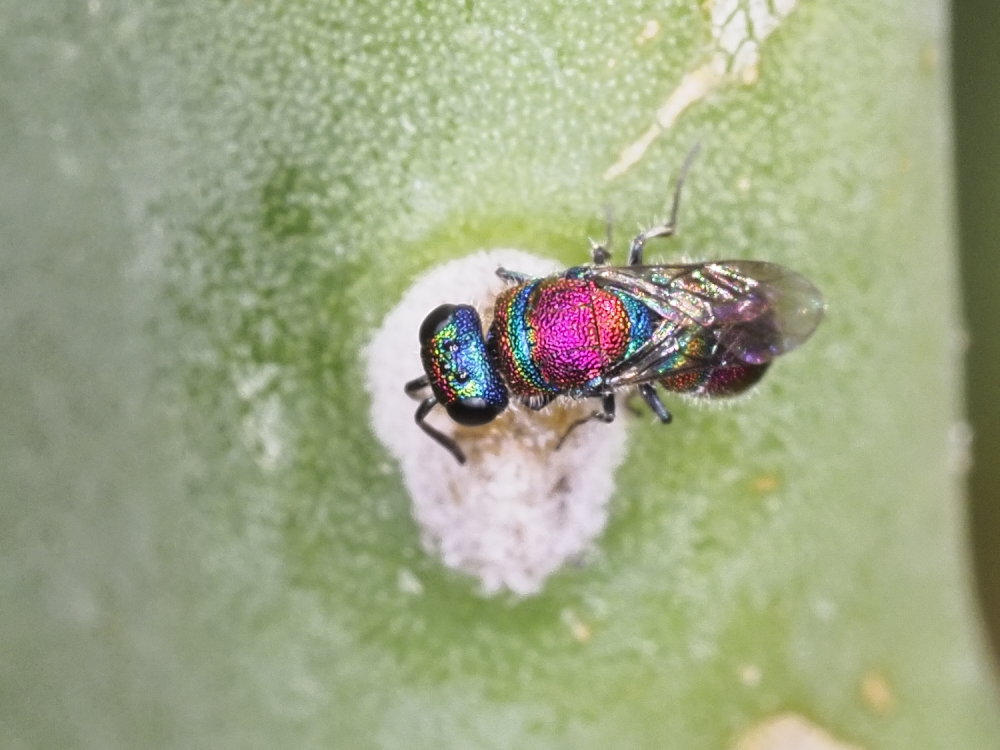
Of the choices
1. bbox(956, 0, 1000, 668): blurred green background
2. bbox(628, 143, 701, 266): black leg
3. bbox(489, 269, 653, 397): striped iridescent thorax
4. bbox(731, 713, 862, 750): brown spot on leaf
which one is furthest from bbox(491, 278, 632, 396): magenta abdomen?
bbox(956, 0, 1000, 668): blurred green background

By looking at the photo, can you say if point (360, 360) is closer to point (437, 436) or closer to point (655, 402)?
point (437, 436)

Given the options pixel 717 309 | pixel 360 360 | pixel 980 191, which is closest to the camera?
pixel 360 360

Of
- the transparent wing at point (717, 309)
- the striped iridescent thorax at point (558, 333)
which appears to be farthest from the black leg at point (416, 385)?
the transparent wing at point (717, 309)

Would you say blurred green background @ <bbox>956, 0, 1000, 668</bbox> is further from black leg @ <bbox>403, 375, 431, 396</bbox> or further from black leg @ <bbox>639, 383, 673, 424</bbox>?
black leg @ <bbox>403, 375, 431, 396</bbox>

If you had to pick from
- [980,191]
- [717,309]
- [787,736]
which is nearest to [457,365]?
[717,309]

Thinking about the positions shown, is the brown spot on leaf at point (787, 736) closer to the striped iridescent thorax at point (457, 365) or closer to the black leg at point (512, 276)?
the striped iridescent thorax at point (457, 365)
